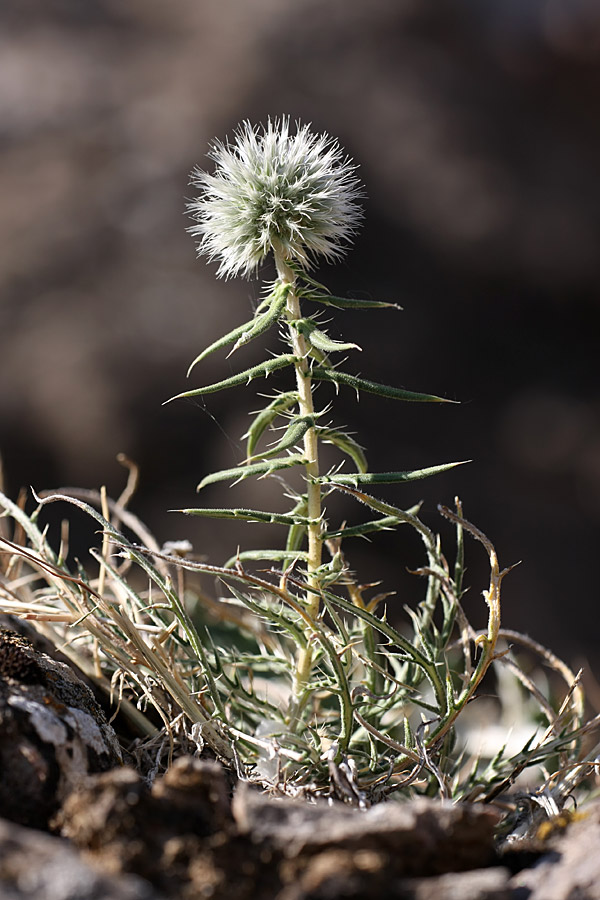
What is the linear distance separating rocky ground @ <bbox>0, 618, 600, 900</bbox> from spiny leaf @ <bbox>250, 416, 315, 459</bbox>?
7.7 inches

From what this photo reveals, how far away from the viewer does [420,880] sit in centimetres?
35

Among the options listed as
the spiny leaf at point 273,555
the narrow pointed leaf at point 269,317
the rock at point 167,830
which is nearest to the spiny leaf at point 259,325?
the narrow pointed leaf at point 269,317

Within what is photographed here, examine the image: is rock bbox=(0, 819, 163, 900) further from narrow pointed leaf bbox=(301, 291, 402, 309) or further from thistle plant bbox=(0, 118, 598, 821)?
narrow pointed leaf bbox=(301, 291, 402, 309)

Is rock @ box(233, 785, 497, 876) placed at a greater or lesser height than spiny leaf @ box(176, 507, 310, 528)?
lesser

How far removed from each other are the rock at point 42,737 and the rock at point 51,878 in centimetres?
9

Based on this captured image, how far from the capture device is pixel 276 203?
53 cm

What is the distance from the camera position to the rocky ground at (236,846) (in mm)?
328

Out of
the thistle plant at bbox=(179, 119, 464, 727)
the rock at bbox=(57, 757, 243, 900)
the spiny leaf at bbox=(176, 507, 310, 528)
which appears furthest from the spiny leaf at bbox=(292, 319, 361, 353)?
the rock at bbox=(57, 757, 243, 900)

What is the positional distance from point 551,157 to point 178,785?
2.89 m

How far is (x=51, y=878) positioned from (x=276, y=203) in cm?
41

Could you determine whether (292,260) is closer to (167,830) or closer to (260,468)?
(260,468)

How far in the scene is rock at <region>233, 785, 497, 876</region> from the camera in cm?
35

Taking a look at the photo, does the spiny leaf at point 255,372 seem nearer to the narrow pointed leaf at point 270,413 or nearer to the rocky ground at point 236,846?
the narrow pointed leaf at point 270,413

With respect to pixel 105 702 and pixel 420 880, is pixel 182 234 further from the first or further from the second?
pixel 420 880
